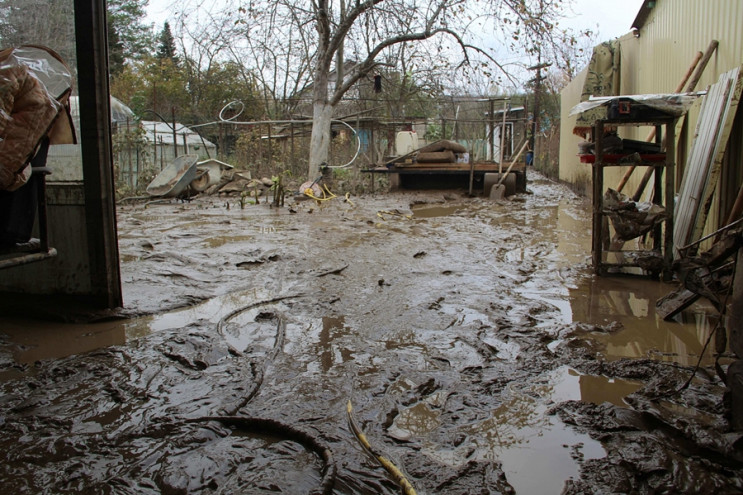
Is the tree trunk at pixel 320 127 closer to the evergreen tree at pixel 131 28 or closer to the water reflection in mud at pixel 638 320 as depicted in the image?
the water reflection in mud at pixel 638 320

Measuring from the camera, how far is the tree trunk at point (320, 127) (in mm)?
16922

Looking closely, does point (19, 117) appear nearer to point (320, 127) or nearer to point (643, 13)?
point (643, 13)

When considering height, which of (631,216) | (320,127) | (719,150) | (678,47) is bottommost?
(631,216)

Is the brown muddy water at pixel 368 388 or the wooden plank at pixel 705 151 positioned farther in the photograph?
the wooden plank at pixel 705 151

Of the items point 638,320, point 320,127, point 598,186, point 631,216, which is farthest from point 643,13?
point 320,127

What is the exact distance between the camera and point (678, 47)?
6.69 meters

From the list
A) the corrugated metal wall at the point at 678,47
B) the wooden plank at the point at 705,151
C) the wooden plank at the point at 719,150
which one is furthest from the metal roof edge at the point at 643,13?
the wooden plank at the point at 719,150

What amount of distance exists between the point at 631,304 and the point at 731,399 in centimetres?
233

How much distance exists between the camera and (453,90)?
62.5 ft

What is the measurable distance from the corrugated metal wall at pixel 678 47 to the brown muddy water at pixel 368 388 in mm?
2165

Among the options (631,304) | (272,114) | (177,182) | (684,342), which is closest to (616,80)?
(631,304)

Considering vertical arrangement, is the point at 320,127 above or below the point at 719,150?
above

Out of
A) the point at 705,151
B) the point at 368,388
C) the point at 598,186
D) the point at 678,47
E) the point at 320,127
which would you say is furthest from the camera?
the point at 320,127

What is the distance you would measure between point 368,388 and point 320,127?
48.9ft
